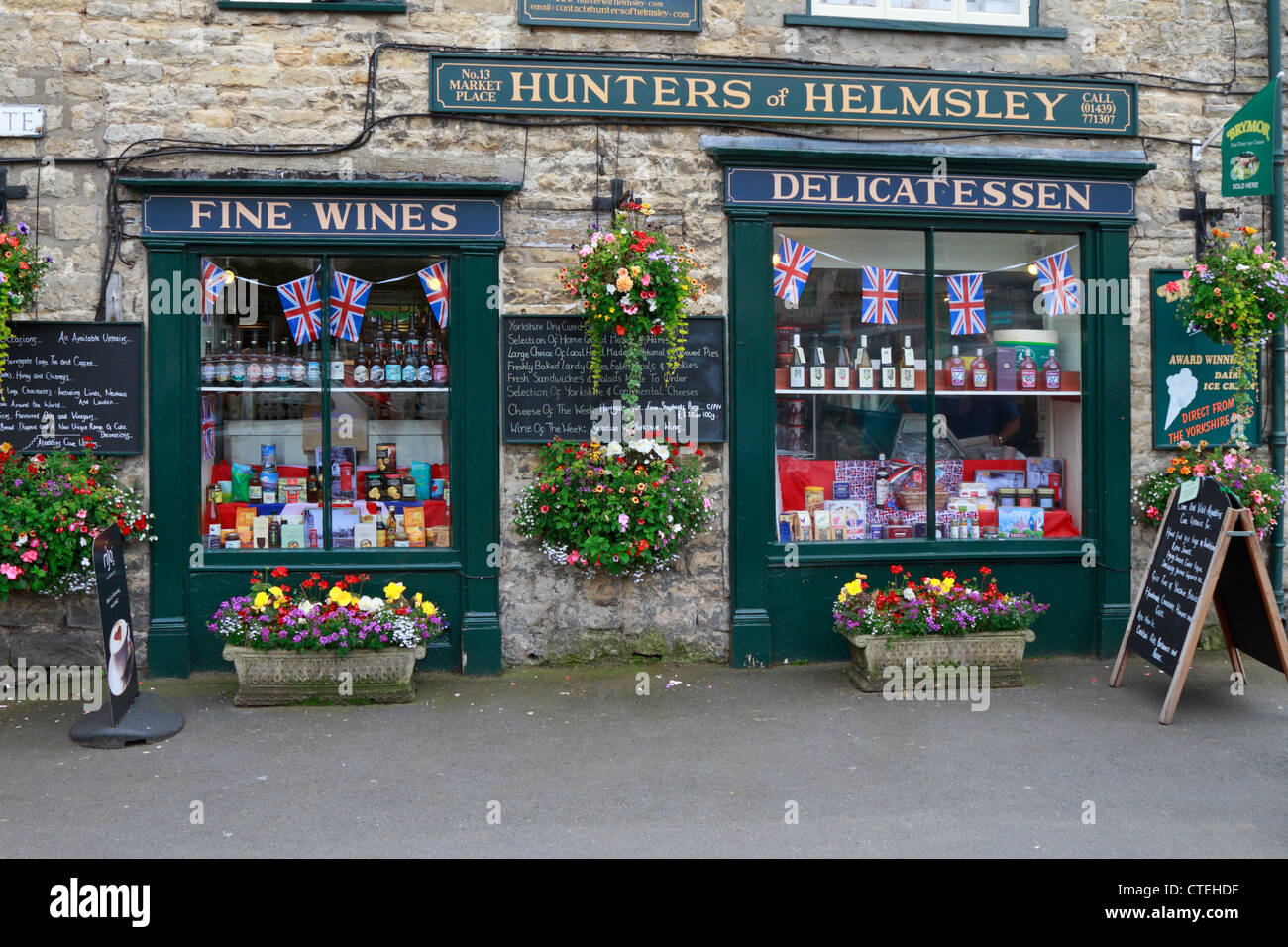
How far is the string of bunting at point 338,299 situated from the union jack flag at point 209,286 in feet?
0.08

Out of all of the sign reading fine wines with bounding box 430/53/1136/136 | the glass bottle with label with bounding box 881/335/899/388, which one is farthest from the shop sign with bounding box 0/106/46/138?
the glass bottle with label with bounding box 881/335/899/388

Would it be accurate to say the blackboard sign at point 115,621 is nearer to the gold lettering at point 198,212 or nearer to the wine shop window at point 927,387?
the gold lettering at point 198,212

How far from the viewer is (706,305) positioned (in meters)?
7.19

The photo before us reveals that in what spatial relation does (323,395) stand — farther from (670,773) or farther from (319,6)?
(670,773)

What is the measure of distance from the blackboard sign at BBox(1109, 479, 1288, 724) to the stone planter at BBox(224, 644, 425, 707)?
4374mm

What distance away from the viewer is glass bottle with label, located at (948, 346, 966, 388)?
763 centimetres

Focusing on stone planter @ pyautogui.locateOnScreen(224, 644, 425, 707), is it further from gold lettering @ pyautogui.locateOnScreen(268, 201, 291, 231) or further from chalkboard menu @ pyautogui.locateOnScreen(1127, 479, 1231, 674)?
chalkboard menu @ pyautogui.locateOnScreen(1127, 479, 1231, 674)

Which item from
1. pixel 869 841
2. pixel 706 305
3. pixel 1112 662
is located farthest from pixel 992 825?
pixel 706 305

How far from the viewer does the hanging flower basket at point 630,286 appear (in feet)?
21.4

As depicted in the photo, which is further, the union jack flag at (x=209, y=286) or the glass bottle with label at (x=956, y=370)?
the glass bottle with label at (x=956, y=370)

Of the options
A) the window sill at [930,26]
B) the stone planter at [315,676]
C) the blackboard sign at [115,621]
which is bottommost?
the stone planter at [315,676]

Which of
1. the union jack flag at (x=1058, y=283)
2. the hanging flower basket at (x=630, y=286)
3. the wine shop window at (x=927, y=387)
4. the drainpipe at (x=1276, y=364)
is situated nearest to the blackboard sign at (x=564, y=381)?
the hanging flower basket at (x=630, y=286)

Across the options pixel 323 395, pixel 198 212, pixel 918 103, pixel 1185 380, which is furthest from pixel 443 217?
pixel 1185 380

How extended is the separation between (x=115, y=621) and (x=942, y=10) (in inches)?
256
